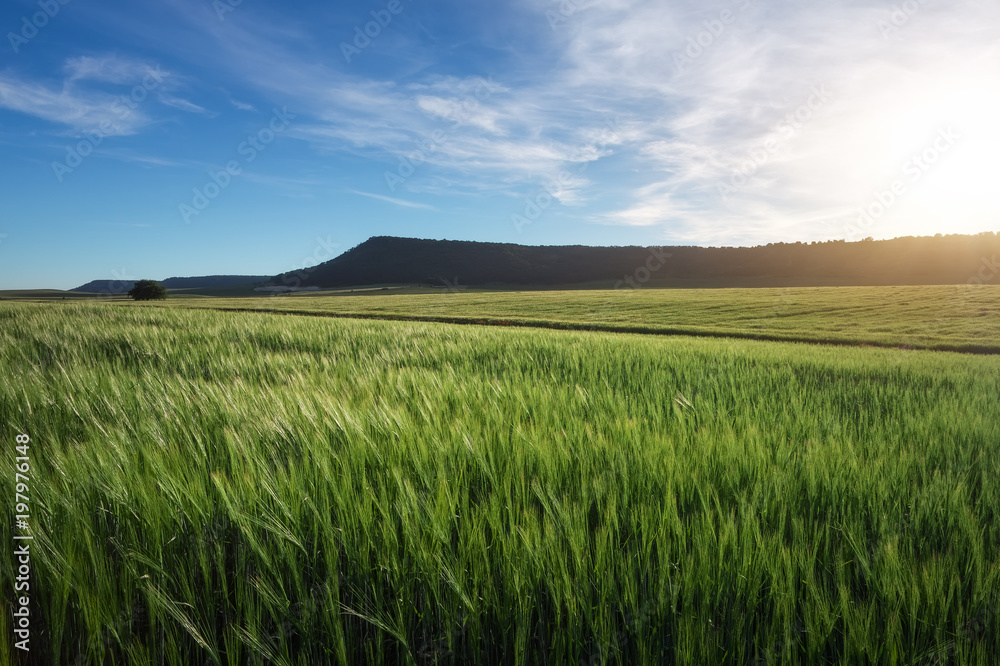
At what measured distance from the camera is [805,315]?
107ft

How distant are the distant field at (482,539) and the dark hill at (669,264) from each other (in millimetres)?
82447

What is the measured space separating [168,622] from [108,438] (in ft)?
4.18

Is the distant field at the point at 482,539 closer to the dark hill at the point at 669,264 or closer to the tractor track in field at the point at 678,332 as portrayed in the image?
the tractor track in field at the point at 678,332

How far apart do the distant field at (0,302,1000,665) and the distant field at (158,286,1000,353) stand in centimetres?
2345

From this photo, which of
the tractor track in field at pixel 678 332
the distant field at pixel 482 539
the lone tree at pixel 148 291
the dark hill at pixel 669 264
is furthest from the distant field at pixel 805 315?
the lone tree at pixel 148 291

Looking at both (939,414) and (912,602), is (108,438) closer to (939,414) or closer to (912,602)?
(912,602)

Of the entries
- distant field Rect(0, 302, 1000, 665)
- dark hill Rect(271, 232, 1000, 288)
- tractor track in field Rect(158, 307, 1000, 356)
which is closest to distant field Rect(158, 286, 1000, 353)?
tractor track in field Rect(158, 307, 1000, 356)

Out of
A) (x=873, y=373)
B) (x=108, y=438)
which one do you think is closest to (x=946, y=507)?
(x=108, y=438)

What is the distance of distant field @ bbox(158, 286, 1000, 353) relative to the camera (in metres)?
22.5

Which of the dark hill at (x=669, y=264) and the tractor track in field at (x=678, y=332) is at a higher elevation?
the dark hill at (x=669, y=264)

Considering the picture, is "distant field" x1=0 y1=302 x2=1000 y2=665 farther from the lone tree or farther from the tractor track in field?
the lone tree

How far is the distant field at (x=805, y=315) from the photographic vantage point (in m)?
22.5

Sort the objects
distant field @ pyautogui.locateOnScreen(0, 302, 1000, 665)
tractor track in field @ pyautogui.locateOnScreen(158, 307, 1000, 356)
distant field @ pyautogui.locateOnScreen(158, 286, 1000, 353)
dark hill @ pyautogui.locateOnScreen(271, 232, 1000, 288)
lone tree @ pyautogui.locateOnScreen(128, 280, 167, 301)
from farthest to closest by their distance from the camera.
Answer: lone tree @ pyautogui.locateOnScreen(128, 280, 167, 301) → dark hill @ pyautogui.locateOnScreen(271, 232, 1000, 288) → distant field @ pyautogui.locateOnScreen(158, 286, 1000, 353) → tractor track in field @ pyautogui.locateOnScreen(158, 307, 1000, 356) → distant field @ pyautogui.locateOnScreen(0, 302, 1000, 665)

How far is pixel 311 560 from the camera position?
4.61 ft
